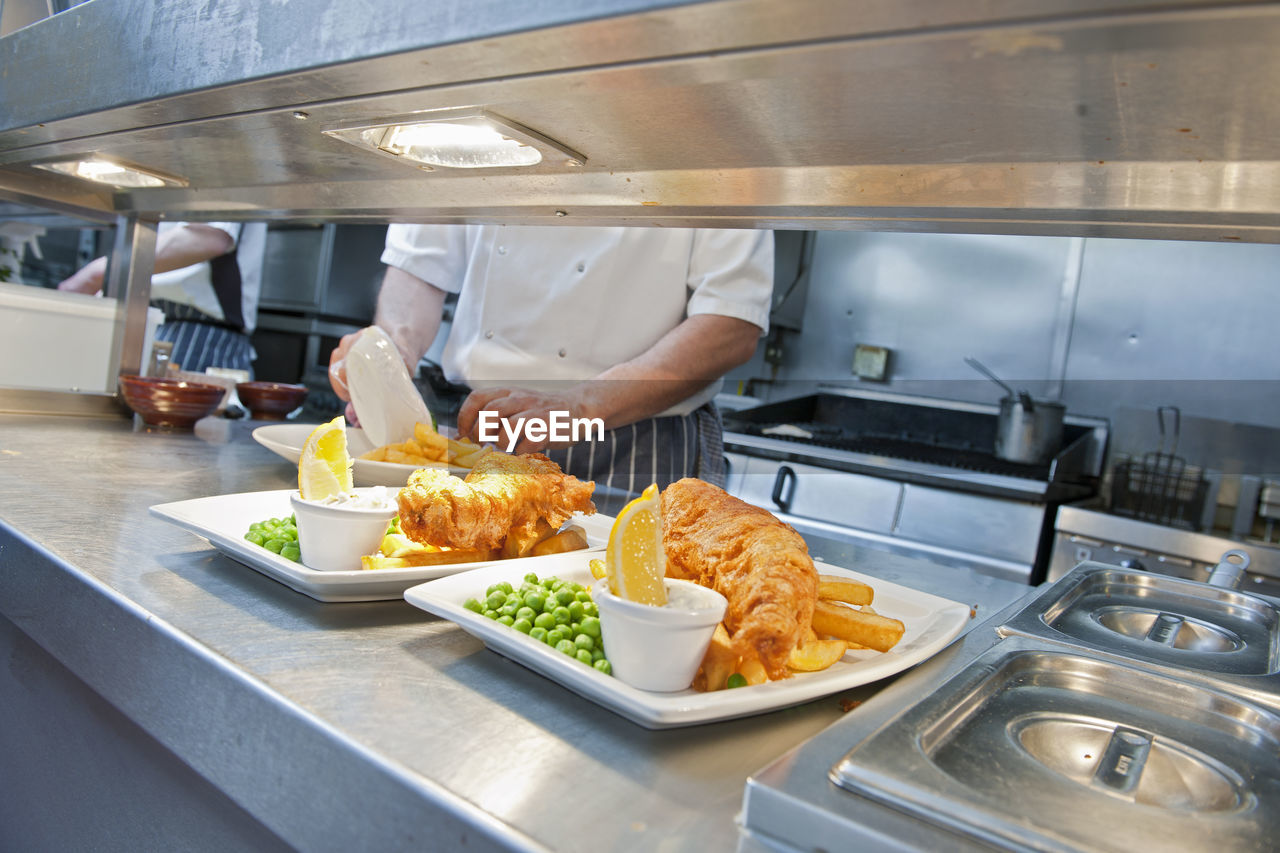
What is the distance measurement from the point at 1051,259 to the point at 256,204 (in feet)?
13.8

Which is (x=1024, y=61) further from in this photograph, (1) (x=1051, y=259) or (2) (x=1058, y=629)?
(1) (x=1051, y=259)

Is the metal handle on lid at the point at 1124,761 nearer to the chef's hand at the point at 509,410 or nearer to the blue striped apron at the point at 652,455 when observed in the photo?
the chef's hand at the point at 509,410

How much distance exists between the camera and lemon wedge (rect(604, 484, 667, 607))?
0.78 meters

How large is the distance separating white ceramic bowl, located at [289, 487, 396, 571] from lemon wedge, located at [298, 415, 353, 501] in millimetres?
21

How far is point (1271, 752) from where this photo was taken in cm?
76

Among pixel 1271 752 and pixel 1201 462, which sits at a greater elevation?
pixel 1201 462

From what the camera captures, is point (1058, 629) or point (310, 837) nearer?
point (310, 837)

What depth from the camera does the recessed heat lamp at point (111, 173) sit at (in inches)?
65.6

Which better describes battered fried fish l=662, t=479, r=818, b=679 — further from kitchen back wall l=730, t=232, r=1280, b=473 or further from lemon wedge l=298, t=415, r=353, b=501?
kitchen back wall l=730, t=232, r=1280, b=473

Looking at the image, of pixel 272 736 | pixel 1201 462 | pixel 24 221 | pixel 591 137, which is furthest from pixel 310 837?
pixel 1201 462

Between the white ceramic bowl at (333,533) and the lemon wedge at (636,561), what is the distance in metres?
0.37

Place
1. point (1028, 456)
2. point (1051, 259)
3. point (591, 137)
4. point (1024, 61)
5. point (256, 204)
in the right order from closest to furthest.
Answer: point (1024, 61)
point (591, 137)
point (256, 204)
point (1028, 456)
point (1051, 259)

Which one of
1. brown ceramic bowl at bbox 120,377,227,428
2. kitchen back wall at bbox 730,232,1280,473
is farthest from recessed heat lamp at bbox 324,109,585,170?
kitchen back wall at bbox 730,232,1280,473

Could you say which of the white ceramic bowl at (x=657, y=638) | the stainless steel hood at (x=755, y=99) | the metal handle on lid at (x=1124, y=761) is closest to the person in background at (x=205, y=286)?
the stainless steel hood at (x=755, y=99)
